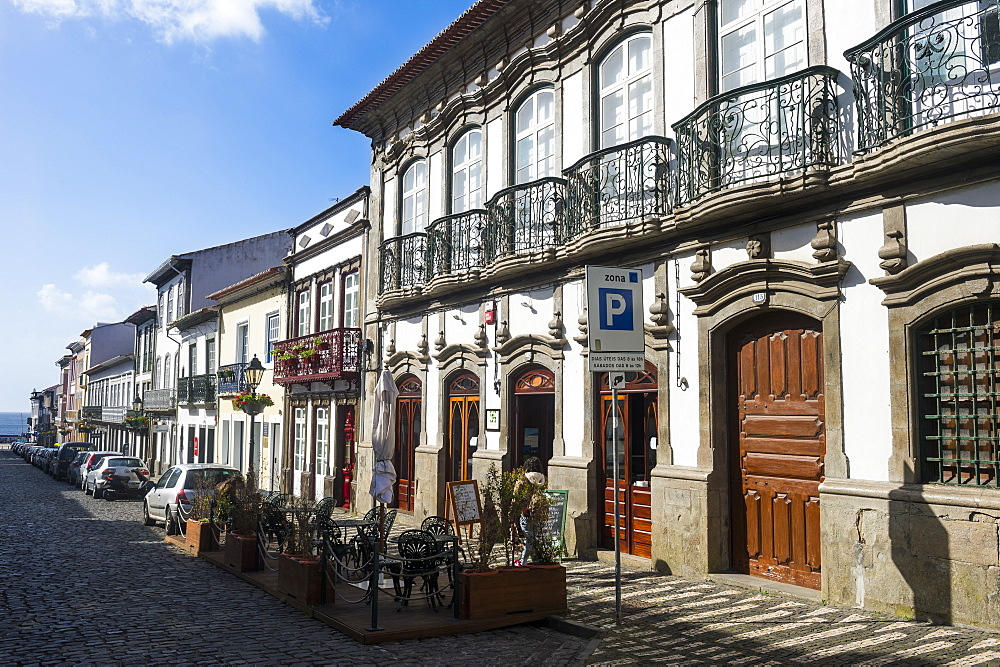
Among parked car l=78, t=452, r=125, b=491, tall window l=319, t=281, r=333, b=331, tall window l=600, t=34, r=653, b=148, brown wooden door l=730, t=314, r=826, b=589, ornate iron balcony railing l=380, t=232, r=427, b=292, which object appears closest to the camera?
brown wooden door l=730, t=314, r=826, b=589

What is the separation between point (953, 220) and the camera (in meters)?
8.27

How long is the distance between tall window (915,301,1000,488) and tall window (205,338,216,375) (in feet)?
97.0

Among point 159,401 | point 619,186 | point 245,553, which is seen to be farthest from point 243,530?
point 159,401

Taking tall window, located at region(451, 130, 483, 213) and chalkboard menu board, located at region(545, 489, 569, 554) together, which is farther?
tall window, located at region(451, 130, 483, 213)

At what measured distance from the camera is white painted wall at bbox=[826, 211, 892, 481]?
882cm

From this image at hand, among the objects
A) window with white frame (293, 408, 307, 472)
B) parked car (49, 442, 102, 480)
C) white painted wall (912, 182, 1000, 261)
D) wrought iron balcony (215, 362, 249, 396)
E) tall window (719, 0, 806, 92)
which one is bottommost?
parked car (49, 442, 102, 480)

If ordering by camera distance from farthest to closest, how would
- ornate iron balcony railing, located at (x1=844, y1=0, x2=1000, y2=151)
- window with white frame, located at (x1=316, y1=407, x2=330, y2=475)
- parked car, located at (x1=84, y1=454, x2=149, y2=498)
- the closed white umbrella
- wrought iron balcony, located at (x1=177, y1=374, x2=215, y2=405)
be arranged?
wrought iron balcony, located at (x1=177, y1=374, x2=215, y2=405) → parked car, located at (x1=84, y1=454, x2=149, y2=498) → window with white frame, located at (x1=316, y1=407, x2=330, y2=475) → the closed white umbrella → ornate iron balcony railing, located at (x1=844, y1=0, x2=1000, y2=151)

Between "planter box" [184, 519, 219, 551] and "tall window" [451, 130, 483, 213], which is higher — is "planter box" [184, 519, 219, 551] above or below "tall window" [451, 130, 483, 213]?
below

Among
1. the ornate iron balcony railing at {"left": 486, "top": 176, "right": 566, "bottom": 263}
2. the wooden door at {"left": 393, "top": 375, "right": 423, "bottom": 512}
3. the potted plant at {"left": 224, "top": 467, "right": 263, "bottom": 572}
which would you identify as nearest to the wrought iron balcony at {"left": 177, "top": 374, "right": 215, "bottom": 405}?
the wooden door at {"left": 393, "top": 375, "right": 423, "bottom": 512}

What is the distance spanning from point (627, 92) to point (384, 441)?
625cm

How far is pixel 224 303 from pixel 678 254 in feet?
80.0

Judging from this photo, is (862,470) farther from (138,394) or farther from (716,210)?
(138,394)

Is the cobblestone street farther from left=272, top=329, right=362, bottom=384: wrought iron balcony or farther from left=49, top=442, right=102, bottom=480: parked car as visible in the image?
left=49, top=442, right=102, bottom=480: parked car

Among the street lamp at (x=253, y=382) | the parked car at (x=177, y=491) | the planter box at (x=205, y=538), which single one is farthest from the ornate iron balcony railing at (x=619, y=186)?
the street lamp at (x=253, y=382)
